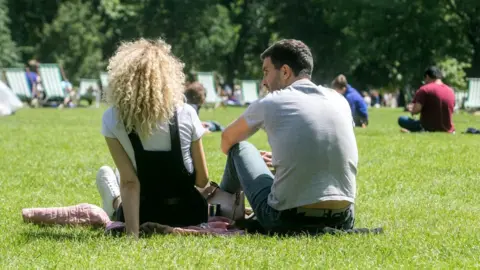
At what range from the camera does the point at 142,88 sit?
6027mm

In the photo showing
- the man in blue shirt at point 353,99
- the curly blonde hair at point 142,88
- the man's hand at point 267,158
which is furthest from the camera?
the man in blue shirt at point 353,99

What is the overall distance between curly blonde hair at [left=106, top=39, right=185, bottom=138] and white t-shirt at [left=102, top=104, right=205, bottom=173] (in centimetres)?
5

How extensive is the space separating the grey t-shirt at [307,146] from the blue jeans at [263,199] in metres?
0.09

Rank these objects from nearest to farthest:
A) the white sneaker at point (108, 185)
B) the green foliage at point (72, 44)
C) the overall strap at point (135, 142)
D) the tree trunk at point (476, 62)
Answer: the overall strap at point (135, 142), the white sneaker at point (108, 185), the green foliage at point (72, 44), the tree trunk at point (476, 62)

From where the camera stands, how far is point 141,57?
6.11 meters

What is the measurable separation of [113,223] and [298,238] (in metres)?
1.31

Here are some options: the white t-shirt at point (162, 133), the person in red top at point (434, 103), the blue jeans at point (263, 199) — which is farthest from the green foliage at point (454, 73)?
the white t-shirt at point (162, 133)

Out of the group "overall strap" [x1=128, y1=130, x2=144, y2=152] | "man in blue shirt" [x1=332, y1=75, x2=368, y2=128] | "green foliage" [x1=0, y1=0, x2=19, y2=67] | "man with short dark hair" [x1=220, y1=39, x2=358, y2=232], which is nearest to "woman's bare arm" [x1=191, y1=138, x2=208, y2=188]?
"man with short dark hair" [x1=220, y1=39, x2=358, y2=232]

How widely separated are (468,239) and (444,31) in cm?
5258

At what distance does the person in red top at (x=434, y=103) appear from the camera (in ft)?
58.0

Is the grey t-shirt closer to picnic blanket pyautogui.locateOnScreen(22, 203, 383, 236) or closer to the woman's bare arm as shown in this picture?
picnic blanket pyautogui.locateOnScreen(22, 203, 383, 236)

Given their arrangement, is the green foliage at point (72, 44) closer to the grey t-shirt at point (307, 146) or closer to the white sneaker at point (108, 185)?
the white sneaker at point (108, 185)

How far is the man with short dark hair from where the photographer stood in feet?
19.9

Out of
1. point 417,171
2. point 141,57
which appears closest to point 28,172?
point 417,171
